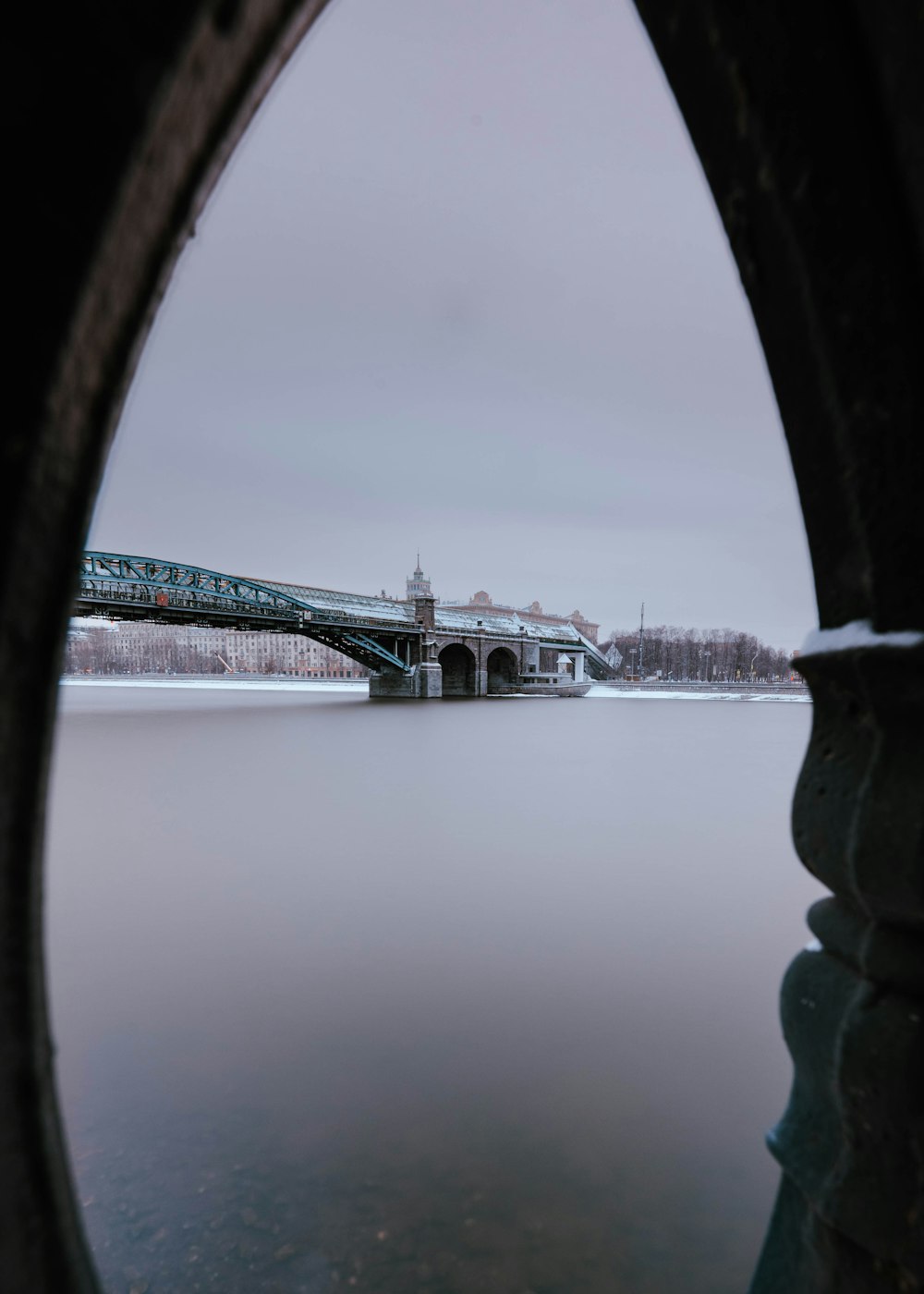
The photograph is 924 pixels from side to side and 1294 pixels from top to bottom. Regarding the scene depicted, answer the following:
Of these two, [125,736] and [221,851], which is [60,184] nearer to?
[221,851]

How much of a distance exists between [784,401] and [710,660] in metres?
51.7

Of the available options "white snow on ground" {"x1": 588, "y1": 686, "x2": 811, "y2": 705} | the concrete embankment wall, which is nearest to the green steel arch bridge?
the concrete embankment wall

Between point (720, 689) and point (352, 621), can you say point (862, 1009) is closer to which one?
point (352, 621)

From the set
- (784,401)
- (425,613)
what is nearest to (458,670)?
(425,613)

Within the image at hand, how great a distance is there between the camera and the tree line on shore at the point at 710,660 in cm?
4741

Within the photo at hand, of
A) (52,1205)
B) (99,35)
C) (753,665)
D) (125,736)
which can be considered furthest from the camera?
(753,665)

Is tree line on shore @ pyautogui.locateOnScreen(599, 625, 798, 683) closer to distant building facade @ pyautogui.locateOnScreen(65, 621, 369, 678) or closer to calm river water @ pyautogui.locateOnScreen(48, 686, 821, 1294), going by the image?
distant building facade @ pyautogui.locateOnScreen(65, 621, 369, 678)

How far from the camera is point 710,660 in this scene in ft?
161

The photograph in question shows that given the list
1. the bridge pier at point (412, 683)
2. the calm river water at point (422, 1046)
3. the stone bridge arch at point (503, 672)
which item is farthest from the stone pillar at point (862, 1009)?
the stone bridge arch at point (503, 672)

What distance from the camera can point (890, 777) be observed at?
81 centimetres

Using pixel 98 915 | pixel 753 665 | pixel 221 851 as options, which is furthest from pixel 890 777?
pixel 753 665

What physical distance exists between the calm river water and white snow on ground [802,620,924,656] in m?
1.31

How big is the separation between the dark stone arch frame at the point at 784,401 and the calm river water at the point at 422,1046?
744mm

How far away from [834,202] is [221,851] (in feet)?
16.1
